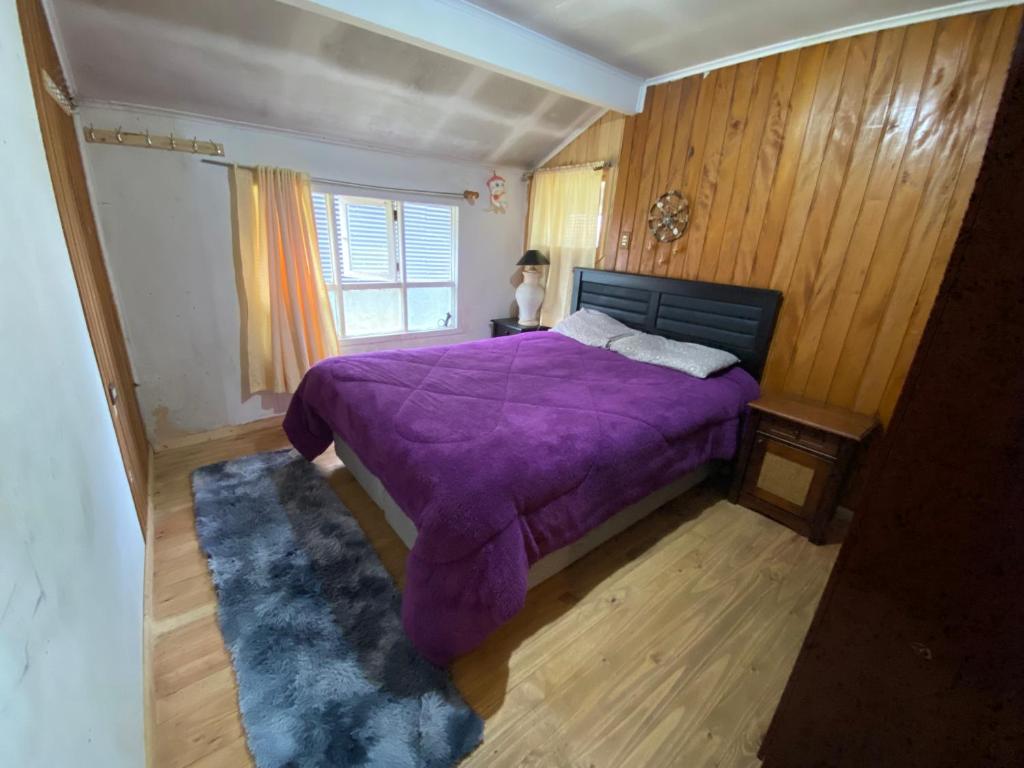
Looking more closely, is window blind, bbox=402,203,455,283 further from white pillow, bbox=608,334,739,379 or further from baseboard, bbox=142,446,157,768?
baseboard, bbox=142,446,157,768

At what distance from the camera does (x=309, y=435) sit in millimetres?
2416

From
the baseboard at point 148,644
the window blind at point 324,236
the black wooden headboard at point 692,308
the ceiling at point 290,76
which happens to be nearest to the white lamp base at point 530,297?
the black wooden headboard at point 692,308

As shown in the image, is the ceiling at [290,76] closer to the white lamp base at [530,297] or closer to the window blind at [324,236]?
the window blind at [324,236]

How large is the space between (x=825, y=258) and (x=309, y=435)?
309 cm

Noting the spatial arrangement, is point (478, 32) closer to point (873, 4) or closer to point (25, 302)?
point (873, 4)

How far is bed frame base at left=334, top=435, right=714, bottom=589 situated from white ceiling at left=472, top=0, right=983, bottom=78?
2308 mm

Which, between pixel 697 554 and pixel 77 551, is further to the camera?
pixel 697 554

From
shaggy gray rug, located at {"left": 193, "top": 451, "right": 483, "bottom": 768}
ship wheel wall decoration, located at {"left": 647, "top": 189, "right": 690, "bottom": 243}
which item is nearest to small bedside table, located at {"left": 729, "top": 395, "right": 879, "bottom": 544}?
ship wheel wall decoration, located at {"left": 647, "top": 189, "right": 690, "bottom": 243}

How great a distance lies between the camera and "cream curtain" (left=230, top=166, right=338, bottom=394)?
266cm

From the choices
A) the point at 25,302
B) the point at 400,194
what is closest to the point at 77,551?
the point at 25,302

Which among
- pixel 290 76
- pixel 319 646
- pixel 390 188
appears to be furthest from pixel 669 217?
pixel 319 646

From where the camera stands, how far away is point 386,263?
11.3 feet

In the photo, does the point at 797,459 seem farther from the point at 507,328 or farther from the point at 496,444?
the point at 507,328

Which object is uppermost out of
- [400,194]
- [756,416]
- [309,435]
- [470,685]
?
[400,194]
